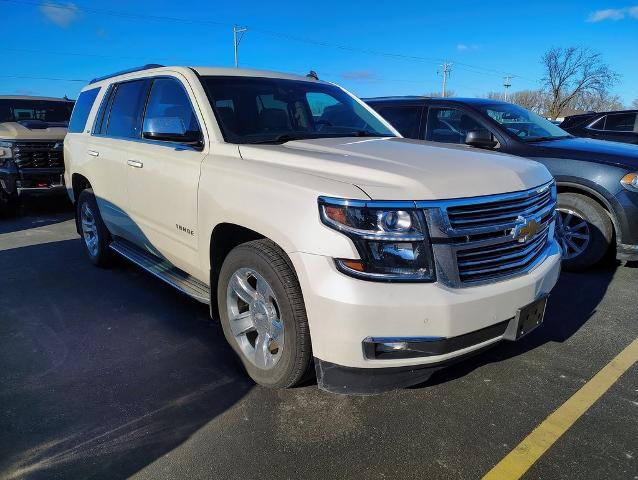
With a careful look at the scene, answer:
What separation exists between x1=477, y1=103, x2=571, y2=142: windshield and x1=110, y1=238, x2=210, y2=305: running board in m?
4.08

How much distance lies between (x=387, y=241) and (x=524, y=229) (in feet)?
2.83

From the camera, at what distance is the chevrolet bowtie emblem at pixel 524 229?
248 cm

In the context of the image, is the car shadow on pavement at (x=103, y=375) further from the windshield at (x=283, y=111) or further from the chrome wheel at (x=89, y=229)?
the windshield at (x=283, y=111)

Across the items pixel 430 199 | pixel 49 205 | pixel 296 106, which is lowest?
pixel 49 205

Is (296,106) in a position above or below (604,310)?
above

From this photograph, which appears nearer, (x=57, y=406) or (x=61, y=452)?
(x=61, y=452)

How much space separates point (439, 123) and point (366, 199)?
4.18m

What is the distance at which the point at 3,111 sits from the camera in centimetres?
882

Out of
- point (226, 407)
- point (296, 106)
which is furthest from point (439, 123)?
point (226, 407)

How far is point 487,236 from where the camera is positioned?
7.82ft

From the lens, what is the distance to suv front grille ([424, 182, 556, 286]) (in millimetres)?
2221

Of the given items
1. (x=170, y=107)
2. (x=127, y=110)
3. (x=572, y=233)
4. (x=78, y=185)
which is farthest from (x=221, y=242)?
(x=572, y=233)

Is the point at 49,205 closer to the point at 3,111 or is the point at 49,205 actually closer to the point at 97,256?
the point at 3,111

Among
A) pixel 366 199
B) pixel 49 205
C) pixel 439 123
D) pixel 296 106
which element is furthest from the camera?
pixel 49 205
